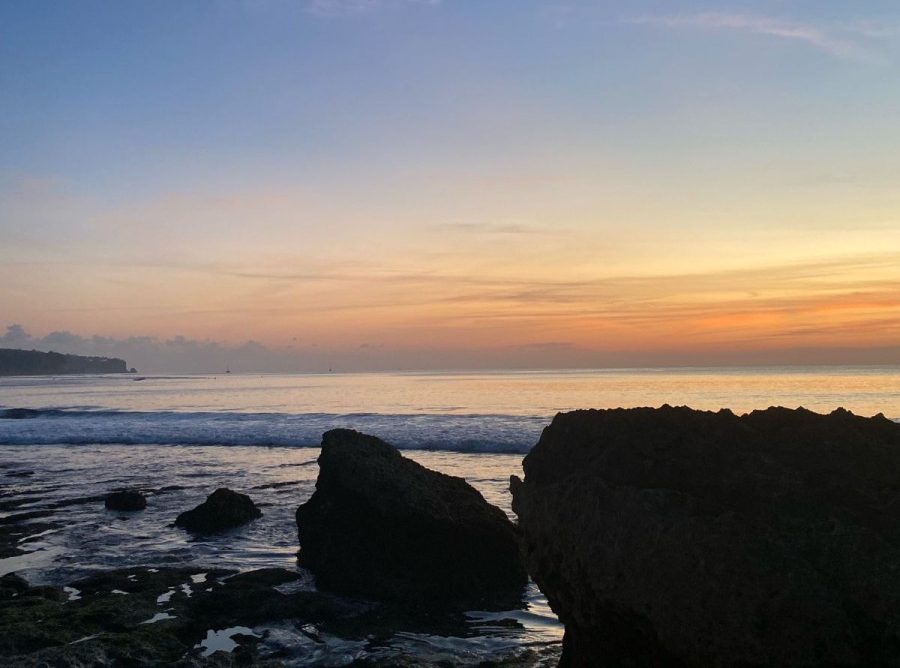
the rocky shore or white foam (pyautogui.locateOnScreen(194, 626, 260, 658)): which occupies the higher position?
the rocky shore

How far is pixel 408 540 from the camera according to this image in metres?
9.71

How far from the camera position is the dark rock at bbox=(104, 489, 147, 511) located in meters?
14.8

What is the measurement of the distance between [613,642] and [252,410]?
4633 cm

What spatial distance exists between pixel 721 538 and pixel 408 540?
566cm

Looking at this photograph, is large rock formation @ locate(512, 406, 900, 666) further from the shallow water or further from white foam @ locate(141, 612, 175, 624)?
white foam @ locate(141, 612, 175, 624)

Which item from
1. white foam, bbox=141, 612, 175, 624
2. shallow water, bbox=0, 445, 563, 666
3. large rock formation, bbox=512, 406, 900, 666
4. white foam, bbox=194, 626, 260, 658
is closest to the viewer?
large rock formation, bbox=512, 406, 900, 666

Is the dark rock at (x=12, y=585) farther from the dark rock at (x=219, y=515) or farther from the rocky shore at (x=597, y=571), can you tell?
the dark rock at (x=219, y=515)

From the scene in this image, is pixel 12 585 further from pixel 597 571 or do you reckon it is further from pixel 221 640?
pixel 597 571

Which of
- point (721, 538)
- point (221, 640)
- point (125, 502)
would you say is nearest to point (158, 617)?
point (221, 640)

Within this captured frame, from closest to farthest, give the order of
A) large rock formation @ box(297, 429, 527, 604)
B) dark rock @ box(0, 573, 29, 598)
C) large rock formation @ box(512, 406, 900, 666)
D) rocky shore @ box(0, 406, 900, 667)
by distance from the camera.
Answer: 1. large rock formation @ box(512, 406, 900, 666)
2. rocky shore @ box(0, 406, 900, 667)
3. dark rock @ box(0, 573, 29, 598)
4. large rock formation @ box(297, 429, 527, 604)

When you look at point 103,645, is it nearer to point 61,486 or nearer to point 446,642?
point 446,642

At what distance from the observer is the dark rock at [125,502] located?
48.6ft

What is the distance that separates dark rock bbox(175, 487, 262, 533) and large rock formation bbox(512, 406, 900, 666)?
8.07 metres

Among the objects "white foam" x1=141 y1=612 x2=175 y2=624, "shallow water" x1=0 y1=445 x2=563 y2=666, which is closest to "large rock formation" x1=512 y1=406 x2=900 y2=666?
"shallow water" x1=0 y1=445 x2=563 y2=666
